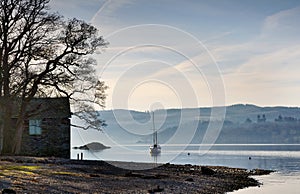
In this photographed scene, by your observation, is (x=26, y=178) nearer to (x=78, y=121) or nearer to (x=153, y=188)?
(x=153, y=188)

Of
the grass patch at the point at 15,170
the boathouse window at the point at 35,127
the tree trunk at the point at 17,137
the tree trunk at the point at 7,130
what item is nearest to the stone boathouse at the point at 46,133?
the boathouse window at the point at 35,127

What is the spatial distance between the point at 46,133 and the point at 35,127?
150 centimetres

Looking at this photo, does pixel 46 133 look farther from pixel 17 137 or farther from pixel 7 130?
pixel 7 130

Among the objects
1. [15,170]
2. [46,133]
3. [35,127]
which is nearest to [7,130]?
[35,127]

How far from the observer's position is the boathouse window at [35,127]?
63584 millimetres

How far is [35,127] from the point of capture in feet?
209

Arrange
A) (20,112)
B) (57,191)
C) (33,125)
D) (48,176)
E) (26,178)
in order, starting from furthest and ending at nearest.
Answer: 1. (33,125)
2. (20,112)
3. (48,176)
4. (26,178)
5. (57,191)

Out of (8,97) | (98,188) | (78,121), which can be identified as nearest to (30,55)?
(8,97)

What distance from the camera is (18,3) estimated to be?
169 feet

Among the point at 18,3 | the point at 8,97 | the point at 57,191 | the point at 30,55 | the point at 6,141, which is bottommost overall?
the point at 57,191

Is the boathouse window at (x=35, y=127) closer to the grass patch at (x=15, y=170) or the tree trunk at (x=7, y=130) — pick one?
the tree trunk at (x=7, y=130)

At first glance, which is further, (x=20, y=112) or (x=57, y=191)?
(x=20, y=112)

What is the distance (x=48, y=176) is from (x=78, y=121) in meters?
23.2

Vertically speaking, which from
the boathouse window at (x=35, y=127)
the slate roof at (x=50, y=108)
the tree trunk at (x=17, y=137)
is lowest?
the tree trunk at (x=17, y=137)
